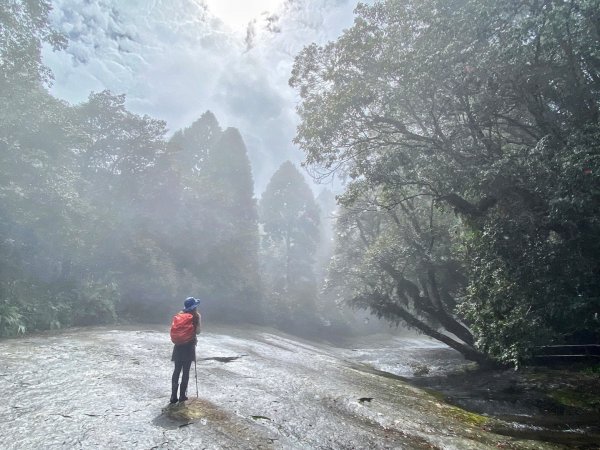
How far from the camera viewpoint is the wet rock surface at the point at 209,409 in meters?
5.92

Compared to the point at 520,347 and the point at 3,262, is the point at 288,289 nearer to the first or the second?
the point at 3,262

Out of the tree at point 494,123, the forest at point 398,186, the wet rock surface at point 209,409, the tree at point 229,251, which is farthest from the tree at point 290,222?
the wet rock surface at point 209,409

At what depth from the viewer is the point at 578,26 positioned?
10.2 metres

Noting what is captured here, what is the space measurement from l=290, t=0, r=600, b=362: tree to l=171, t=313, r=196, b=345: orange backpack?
8.56 m

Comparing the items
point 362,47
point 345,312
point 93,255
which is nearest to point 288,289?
point 345,312

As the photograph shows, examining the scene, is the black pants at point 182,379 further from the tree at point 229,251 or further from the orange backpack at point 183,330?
the tree at point 229,251

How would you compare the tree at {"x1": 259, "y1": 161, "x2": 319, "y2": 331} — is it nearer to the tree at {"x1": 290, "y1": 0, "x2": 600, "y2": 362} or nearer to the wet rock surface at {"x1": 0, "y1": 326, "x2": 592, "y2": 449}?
the tree at {"x1": 290, "y1": 0, "x2": 600, "y2": 362}

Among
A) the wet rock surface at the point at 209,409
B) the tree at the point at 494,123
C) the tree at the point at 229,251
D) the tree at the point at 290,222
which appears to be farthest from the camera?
the tree at the point at 290,222

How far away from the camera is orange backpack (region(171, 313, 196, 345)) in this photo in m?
7.36

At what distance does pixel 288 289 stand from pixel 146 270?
19.9 m

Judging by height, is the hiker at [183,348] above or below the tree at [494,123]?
below

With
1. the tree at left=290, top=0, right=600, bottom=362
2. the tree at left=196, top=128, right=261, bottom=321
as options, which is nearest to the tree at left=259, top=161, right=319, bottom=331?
the tree at left=196, top=128, right=261, bottom=321

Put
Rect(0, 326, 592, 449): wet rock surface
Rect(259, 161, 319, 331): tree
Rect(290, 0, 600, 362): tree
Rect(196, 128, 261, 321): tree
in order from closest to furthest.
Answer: Rect(0, 326, 592, 449): wet rock surface < Rect(290, 0, 600, 362): tree < Rect(196, 128, 261, 321): tree < Rect(259, 161, 319, 331): tree

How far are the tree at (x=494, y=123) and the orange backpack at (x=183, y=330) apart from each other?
337 inches
